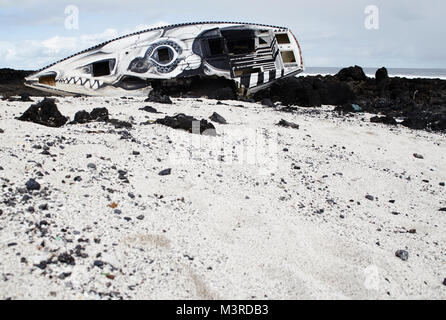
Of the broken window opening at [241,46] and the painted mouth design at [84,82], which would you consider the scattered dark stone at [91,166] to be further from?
the broken window opening at [241,46]

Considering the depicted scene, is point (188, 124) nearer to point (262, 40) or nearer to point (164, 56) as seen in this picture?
point (164, 56)

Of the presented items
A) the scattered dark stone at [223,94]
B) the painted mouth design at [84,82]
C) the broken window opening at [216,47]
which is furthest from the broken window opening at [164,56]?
the painted mouth design at [84,82]

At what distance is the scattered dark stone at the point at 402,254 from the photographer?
3641 mm

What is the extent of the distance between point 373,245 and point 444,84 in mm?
21530

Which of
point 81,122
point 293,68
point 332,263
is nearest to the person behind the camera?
point 332,263

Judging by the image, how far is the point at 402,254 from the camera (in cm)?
367

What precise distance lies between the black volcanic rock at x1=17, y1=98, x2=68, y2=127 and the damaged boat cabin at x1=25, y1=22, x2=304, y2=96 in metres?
6.68

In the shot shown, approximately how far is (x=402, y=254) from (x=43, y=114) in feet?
16.5

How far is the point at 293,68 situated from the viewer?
14.5 m

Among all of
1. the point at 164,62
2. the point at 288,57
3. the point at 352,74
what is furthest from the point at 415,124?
the point at 352,74

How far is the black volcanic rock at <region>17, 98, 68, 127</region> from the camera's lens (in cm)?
583

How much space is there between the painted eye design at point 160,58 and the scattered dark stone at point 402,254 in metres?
10.4
